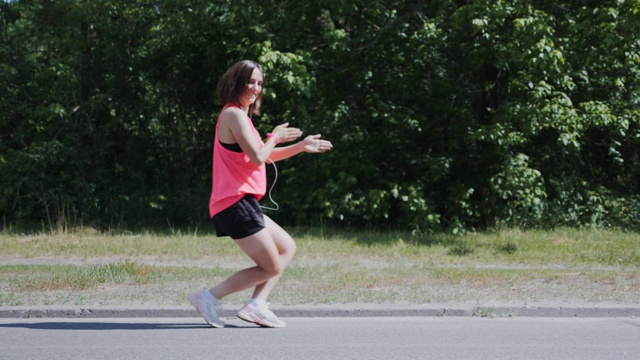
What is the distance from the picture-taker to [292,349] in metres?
5.90

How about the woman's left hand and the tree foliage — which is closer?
the woman's left hand

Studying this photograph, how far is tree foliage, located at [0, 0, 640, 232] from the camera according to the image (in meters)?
13.0

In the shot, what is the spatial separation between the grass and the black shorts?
1715 millimetres

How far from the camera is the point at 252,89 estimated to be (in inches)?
243

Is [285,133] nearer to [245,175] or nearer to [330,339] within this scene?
[245,175]

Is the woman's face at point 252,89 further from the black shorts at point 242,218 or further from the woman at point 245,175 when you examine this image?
the black shorts at point 242,218

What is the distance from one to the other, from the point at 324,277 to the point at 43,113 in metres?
9.30

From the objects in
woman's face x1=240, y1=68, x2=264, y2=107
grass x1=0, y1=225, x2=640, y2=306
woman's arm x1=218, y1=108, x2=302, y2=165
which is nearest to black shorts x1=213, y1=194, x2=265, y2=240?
woman's arm x1=218, y1=108, x2=302, y2=165

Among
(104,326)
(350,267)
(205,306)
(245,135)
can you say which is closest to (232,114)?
(245,135)

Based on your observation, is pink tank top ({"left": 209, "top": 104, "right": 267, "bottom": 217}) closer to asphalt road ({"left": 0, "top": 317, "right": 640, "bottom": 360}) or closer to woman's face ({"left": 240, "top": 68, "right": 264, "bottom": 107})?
woman's face ({"left": 240, "top": 68, "right": 264, "bottom": 107})

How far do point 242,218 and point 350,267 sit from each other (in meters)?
4.57

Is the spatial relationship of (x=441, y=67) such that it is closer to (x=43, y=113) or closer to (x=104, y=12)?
(x=104, y=12)

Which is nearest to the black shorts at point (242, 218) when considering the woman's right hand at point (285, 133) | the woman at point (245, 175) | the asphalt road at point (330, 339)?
the woman at point (245, 175)

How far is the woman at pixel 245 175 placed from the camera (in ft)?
19.8
